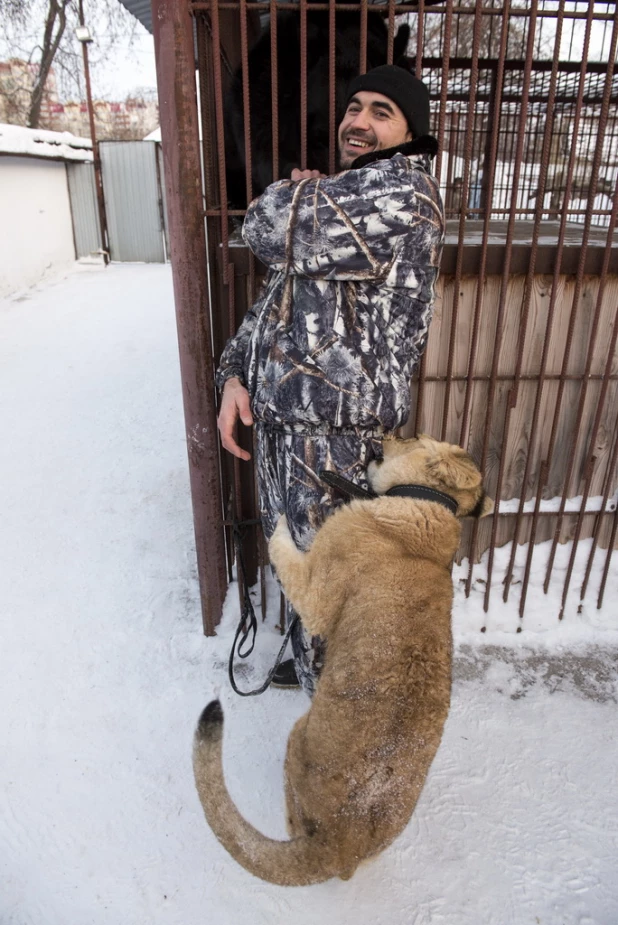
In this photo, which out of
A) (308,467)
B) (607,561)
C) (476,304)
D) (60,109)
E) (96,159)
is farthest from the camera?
(60,109)

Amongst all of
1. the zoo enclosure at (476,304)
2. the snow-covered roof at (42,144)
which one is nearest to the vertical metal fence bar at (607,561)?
the zoo enclosure at (476,304)

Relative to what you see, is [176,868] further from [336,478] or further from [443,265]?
[443,265]

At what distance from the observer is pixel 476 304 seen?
9.43ft

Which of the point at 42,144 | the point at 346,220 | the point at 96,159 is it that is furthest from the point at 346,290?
the point at 96,159

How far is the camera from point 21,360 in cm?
632

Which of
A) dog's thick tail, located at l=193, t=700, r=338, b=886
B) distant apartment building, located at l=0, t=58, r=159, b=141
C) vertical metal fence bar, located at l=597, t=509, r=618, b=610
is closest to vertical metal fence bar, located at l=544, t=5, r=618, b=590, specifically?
vertical metal fence bar, located at l=597, t=509, r=618, b=610

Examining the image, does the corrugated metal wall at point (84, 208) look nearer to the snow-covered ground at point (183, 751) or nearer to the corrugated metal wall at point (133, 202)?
the corrugated metal wall at point (133, 202)

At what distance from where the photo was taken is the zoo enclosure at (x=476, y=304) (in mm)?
2465

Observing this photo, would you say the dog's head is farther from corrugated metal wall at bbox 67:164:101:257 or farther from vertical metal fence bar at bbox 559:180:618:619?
corrugated metal wall at bbox 67:164:101:257

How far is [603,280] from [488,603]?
177 cm

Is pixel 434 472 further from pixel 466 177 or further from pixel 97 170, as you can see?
pixel 97 170

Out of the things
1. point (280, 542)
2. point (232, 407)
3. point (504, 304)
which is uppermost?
point (504, 304)

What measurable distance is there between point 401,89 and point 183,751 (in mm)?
2659

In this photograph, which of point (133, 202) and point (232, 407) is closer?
point (232, 407)
